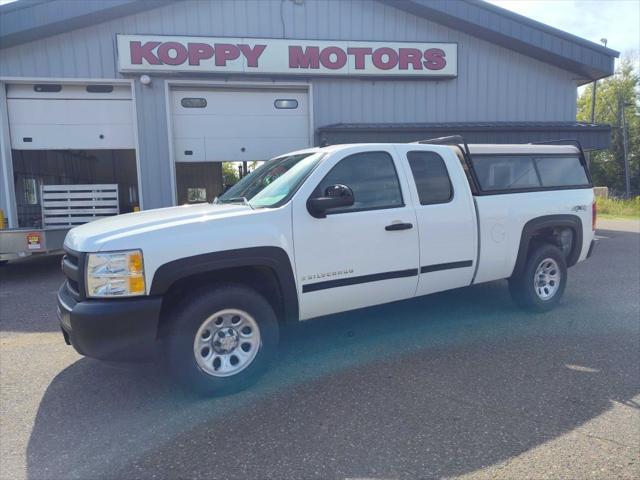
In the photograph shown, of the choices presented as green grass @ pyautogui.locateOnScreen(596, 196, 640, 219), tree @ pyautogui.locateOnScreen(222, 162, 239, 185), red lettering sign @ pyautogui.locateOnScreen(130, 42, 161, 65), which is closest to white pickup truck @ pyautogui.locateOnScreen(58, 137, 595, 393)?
red lettering sign @ pyautogui.locateOnScreen(130, 42, 161, 65)

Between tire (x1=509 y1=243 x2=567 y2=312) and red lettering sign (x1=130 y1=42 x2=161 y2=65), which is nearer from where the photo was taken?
tire (x1=509 y1=243 x2=567 y2=312)

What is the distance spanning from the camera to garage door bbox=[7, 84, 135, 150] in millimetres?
10352

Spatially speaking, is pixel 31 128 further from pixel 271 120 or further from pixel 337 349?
pixel 337 349

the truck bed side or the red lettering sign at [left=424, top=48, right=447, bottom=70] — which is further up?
the red lettering sign at [left=424, top=48, right=447, bottom=70]

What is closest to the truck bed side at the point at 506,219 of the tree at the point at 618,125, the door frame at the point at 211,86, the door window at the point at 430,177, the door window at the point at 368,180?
the door window at the point at 430,177

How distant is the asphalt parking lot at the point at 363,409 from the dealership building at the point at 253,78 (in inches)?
260

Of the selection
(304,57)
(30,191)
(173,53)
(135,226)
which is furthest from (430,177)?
(30,191)

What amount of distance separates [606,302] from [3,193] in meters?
11.6

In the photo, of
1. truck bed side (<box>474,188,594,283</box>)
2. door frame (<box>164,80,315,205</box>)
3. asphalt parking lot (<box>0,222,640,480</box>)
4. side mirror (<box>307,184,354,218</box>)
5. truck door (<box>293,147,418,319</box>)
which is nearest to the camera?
asphalt parking lot (<box>0,222,640,480</box>)

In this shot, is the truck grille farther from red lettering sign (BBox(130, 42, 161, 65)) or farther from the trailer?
red lettering sign (BBox(130, 42, 161, 65))

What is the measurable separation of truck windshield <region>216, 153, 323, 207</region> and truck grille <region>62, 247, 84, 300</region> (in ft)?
4.53

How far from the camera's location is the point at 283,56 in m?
10.8

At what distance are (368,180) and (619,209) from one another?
24.6 metres

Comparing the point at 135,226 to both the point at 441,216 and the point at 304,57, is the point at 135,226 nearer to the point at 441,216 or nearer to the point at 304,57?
the point at 441,216
